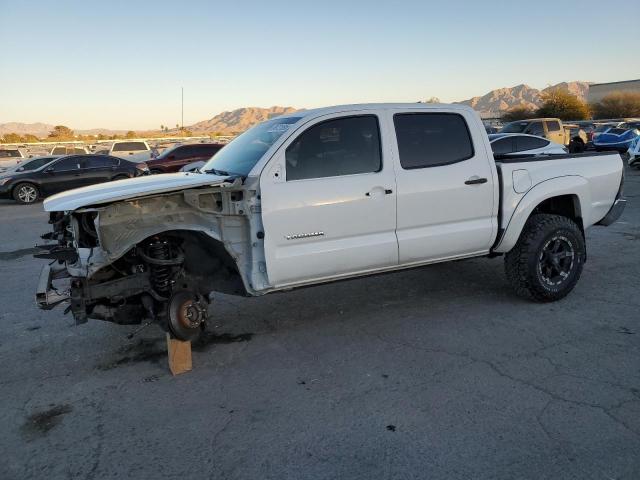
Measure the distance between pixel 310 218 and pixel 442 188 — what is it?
1.31 m

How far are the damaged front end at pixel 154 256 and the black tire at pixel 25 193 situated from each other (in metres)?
14.1

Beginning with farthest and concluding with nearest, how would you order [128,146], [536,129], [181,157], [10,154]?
1. [128,146]
2. [10,154]
3. [536,129]
4. [181,157]

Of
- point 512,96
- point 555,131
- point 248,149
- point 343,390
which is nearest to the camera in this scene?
point 343,390

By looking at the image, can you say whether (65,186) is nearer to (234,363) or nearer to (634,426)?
(234,363)

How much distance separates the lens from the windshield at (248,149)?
14.5ft

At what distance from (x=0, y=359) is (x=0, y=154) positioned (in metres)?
24.9

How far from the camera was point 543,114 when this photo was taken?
5703cm

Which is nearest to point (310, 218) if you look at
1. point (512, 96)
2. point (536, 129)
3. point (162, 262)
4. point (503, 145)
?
point (162, 262)

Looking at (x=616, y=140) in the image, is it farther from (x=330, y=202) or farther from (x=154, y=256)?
(x=154, y=256)

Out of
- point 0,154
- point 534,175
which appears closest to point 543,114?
point 0,154

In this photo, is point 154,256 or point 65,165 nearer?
point 154,256

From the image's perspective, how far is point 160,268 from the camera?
4133mm

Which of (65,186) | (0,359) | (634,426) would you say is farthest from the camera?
(65,186)

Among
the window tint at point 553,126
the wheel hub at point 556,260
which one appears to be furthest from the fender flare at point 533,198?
the window tint at point 553,126
